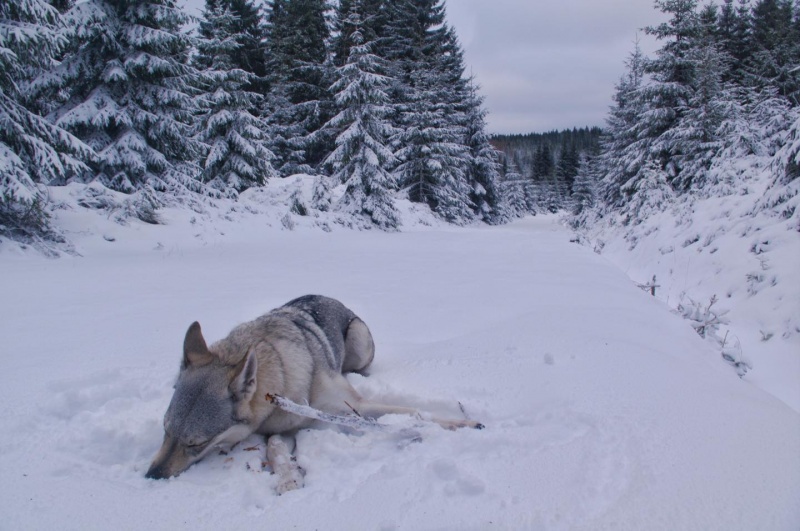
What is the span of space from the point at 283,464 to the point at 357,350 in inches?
56.7

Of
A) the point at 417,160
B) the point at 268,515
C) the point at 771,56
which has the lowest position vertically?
the point at 268,515

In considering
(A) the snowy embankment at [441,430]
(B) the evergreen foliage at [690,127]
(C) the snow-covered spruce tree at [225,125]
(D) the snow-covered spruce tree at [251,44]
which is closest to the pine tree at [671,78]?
(B) the evergreen foliage at [690,127]

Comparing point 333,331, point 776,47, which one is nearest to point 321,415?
point 333,331

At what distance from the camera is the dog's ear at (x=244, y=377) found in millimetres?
2137

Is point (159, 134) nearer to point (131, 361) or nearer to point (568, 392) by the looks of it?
point (131, 361)

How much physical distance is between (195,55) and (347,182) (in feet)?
32.6

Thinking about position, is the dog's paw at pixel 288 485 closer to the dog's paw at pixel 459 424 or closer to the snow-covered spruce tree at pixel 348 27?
the dog's paw at pixel 459 424

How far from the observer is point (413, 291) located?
595 centimetres

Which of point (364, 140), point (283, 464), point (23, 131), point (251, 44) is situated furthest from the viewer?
point (251, 44)

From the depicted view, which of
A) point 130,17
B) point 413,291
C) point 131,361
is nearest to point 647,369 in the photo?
point 413,291

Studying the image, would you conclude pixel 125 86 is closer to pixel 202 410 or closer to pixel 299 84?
pixel 202 410

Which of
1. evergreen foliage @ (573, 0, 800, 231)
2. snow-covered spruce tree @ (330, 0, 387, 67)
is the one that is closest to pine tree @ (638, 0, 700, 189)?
evergreen foliage @ (573, 0, 800, 231)

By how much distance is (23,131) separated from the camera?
22.6ft

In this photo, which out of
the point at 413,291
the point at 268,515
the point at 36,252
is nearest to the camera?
the point at 268,515
